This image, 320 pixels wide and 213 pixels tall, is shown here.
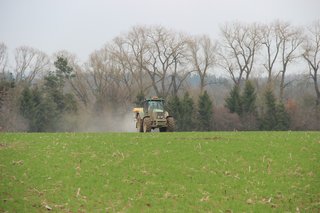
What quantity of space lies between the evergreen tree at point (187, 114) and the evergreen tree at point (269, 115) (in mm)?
9397

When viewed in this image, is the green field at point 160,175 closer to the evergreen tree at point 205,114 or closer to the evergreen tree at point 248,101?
the evergreen tree at point 205,114

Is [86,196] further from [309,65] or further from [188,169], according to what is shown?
[309,65]

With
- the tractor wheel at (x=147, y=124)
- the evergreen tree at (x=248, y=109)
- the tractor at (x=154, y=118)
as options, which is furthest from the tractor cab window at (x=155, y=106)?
the evergreen tree at (x=248, y=109)

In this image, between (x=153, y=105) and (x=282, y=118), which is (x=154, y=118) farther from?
(x=282, y=118)

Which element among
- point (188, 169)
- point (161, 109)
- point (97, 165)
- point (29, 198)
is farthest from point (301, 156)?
point (161, 109)

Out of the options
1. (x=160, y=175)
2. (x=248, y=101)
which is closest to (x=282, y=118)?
(x=248, y=101)

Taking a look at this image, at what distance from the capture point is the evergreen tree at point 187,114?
60219mm

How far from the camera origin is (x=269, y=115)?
58.7 metres

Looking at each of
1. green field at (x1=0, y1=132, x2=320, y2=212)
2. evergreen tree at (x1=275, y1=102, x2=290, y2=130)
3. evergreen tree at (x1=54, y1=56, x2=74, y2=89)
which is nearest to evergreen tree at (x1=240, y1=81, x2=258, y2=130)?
evergreen tree at (x1=275, y1=102, x2=290, y2=130)

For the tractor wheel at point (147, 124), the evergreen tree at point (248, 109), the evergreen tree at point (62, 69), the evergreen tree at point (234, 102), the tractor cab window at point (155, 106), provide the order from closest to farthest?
1. the tractor wheel at point (147, 124)
2. the tractor cab window at point (155, 106)
3. the evergreen tree at point (248, 109)
4. the evergreen tree at point (234, 102)
5. the evergreen tree at point (62, 69)

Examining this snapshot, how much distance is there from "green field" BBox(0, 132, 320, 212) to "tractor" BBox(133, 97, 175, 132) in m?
8.15

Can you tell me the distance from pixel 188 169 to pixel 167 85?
59847mm

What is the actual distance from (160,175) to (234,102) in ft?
154

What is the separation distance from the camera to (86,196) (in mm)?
13656
